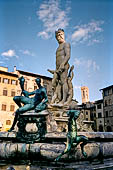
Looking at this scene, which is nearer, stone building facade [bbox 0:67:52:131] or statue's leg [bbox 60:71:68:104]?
statue's leg [bbox 60:71:68:104]

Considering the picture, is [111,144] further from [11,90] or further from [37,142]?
[11,90]

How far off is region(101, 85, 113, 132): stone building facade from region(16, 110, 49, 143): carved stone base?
43.0 m

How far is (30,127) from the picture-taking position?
4.56 meters

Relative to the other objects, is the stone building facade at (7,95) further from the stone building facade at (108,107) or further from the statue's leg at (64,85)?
the statue's leg at (64,85)

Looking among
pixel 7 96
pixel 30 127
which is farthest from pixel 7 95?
pixel 30 127

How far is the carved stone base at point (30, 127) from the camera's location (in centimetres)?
445

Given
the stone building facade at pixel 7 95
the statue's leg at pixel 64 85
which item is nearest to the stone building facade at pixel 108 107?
the stone building facade at pixel 7 95

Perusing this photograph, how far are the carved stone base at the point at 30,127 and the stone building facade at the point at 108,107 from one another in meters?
43.0

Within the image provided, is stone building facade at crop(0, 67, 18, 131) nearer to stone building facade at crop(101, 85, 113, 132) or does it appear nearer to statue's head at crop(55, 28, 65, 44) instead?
stone building facade at crop(101, 85, 113, 132)

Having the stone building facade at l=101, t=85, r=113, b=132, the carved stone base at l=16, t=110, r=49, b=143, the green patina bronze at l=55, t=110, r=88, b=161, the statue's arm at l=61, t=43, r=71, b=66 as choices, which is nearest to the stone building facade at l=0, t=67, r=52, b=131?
the stone building facade at l=101, t=85, r=113, b=132

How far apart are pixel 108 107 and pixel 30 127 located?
147 feet

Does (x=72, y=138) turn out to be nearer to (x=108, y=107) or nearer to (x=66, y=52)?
(x=66, y=52)

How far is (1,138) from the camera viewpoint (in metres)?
5.09

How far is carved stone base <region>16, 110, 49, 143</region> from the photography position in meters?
4.45
